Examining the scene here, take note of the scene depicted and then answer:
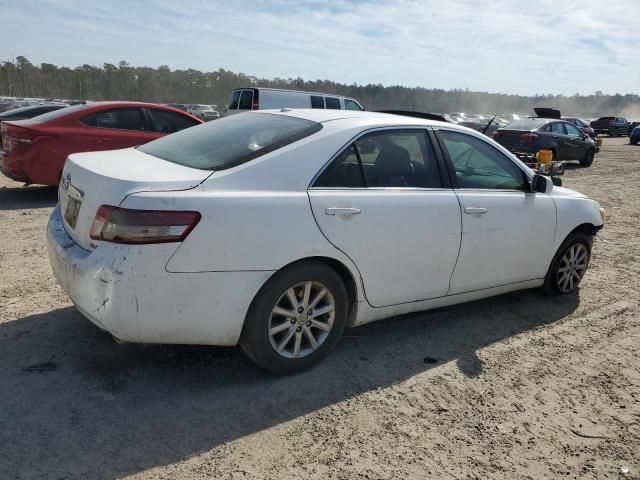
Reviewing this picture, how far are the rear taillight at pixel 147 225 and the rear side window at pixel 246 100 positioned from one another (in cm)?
1545

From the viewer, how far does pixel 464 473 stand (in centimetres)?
261

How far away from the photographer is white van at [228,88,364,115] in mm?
17375

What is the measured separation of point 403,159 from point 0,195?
744 cm

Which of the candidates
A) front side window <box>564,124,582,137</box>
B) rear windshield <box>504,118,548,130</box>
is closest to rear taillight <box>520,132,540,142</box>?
rear windshield <box>504,118,548,130</box>

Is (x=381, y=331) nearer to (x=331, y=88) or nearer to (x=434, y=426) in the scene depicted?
(x=434, y=426)

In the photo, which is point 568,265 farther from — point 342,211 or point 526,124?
point 526,124

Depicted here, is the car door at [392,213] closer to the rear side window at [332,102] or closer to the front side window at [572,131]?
the rear side window at [332,102]

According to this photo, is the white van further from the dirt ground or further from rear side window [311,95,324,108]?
the dirt ground

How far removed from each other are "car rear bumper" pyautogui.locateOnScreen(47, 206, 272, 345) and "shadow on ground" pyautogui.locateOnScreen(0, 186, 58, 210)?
560cm

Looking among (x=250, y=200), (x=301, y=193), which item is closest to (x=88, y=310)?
(x=250, y=200)

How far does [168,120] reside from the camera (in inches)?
358

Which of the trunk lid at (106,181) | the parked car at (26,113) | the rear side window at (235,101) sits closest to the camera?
the trunk lid at (106,181)

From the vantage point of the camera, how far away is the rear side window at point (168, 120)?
893 centimetres

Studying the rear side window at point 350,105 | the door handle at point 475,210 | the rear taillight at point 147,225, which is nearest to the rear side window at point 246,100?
the rear side window at point 350,105
